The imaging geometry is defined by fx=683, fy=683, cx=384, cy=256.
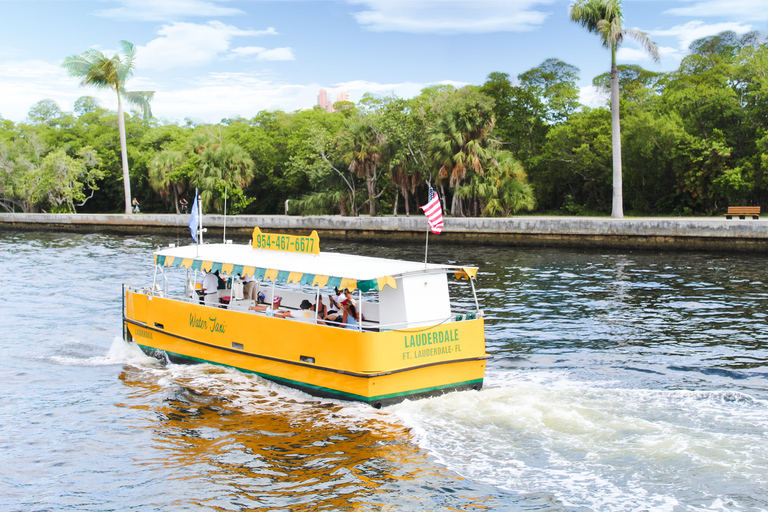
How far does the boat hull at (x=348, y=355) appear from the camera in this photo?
37.4ft

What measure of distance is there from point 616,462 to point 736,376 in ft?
18.8

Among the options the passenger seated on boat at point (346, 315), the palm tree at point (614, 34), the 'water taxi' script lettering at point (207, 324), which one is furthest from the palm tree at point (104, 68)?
the passenger seated on boat at point (346, 315)

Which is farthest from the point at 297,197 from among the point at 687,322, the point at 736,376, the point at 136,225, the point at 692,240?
the point at 736,376

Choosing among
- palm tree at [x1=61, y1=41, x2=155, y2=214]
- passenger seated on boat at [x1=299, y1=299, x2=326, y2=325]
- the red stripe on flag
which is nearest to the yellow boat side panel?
passenger seated on boat at [x1=299, y1=299, x2=326, y2=325]

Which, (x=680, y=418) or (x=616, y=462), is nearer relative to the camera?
(x=616, y=462)

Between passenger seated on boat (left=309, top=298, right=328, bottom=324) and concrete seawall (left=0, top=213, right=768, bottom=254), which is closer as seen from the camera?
passenger seated on boat (left=309, top=298, right=328, bottom=324)

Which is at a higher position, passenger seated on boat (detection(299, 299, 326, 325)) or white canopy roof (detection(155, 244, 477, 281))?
white canopy roof (detection(155, 244, 477, 281))

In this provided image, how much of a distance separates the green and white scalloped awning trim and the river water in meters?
2.06

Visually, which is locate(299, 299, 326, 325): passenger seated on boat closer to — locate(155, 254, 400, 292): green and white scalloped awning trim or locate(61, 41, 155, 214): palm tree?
locate(155, 254, 400, 292): green and white scalloped awning trim

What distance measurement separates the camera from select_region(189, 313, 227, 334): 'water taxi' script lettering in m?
13.9

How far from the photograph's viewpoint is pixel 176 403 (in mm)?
12742

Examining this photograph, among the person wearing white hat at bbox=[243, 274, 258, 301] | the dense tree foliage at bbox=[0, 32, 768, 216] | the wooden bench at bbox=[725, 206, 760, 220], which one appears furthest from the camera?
the dense tree foliage at bbox=[0, 32, 768, 216]

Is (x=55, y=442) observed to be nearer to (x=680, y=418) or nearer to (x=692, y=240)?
(x=680, y=418)

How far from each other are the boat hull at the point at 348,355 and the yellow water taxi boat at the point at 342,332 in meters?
0.02
